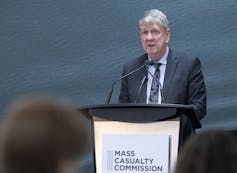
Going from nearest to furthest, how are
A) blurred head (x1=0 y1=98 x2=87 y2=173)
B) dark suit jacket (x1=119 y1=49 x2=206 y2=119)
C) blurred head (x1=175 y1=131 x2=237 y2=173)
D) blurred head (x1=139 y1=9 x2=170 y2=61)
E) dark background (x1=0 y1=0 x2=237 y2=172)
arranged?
blurred head (x1=0 y1=98 x2=87 y2=173) < blurred head (x1=175 y1=131 x2=237 y2=173) < dark suit jacket (x1=119 y1=49 x2=206 y2=119) < blurred head (x1=139 y1=9 x2=170 y2=61) < dark background (x1=0 y1=0 x2=237 y2=172)

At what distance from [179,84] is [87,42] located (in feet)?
5.05

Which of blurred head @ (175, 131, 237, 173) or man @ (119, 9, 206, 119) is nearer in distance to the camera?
blurred head @ (175, 131, 237, 173)

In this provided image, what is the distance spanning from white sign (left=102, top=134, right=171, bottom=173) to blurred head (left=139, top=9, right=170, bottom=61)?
32.9 inches

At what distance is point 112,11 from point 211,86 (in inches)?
35.5

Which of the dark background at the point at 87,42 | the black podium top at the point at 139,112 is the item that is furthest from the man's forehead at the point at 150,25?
the dark background at the point at 87,42

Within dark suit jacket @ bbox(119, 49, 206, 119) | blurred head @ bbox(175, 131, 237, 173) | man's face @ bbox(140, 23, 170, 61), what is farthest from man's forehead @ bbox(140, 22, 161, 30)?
blurred head @ bbox(175, 131, 237, 173)

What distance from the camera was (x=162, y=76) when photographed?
3.64 m

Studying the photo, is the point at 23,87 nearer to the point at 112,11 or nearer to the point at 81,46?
the point at 81,46

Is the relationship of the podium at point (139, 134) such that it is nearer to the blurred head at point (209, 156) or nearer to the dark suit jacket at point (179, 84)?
the dark suit jacket at point (179, 84)

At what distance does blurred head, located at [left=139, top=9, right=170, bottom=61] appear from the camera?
3746mm

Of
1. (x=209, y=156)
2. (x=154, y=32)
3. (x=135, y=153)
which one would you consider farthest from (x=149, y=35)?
(x=209, y=156)

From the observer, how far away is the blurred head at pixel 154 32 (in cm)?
375

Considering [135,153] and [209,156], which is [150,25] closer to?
[135,153]

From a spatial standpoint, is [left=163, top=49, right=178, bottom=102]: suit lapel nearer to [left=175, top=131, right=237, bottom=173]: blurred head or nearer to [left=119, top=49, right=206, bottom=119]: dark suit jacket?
[left=119, top=49, right=206, bottom=119]: dark suit jacket
